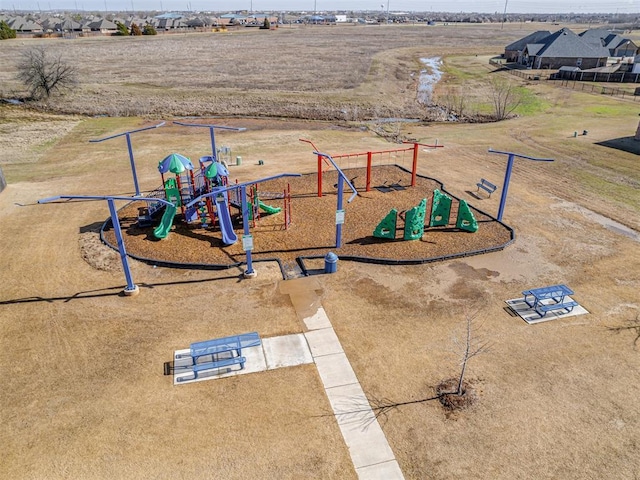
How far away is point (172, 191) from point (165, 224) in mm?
2263

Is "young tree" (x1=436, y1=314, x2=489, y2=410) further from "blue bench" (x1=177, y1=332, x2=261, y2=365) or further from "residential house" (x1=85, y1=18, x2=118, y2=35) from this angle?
"residential house" (x1=85, y1=18, x2=118, y2=35)

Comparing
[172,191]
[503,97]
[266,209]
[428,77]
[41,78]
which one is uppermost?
[41,78]

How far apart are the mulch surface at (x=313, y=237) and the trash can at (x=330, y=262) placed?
111cm

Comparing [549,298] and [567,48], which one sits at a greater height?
[567,48]

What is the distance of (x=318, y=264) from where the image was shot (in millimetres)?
16688

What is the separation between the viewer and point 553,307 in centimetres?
1402

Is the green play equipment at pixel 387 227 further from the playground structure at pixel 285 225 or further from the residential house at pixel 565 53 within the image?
the residential house at pixel 565 53

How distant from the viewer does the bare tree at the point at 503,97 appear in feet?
140

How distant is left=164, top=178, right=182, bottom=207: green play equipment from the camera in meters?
19.7

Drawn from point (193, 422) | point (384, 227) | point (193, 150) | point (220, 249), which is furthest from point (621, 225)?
point (193, 150)

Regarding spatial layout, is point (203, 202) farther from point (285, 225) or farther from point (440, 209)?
point (440, 209)

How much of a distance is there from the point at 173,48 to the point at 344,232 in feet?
305

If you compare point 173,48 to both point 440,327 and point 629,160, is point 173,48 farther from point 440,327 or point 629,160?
point 440,327

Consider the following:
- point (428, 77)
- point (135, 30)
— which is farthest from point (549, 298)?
point (135, 30)
